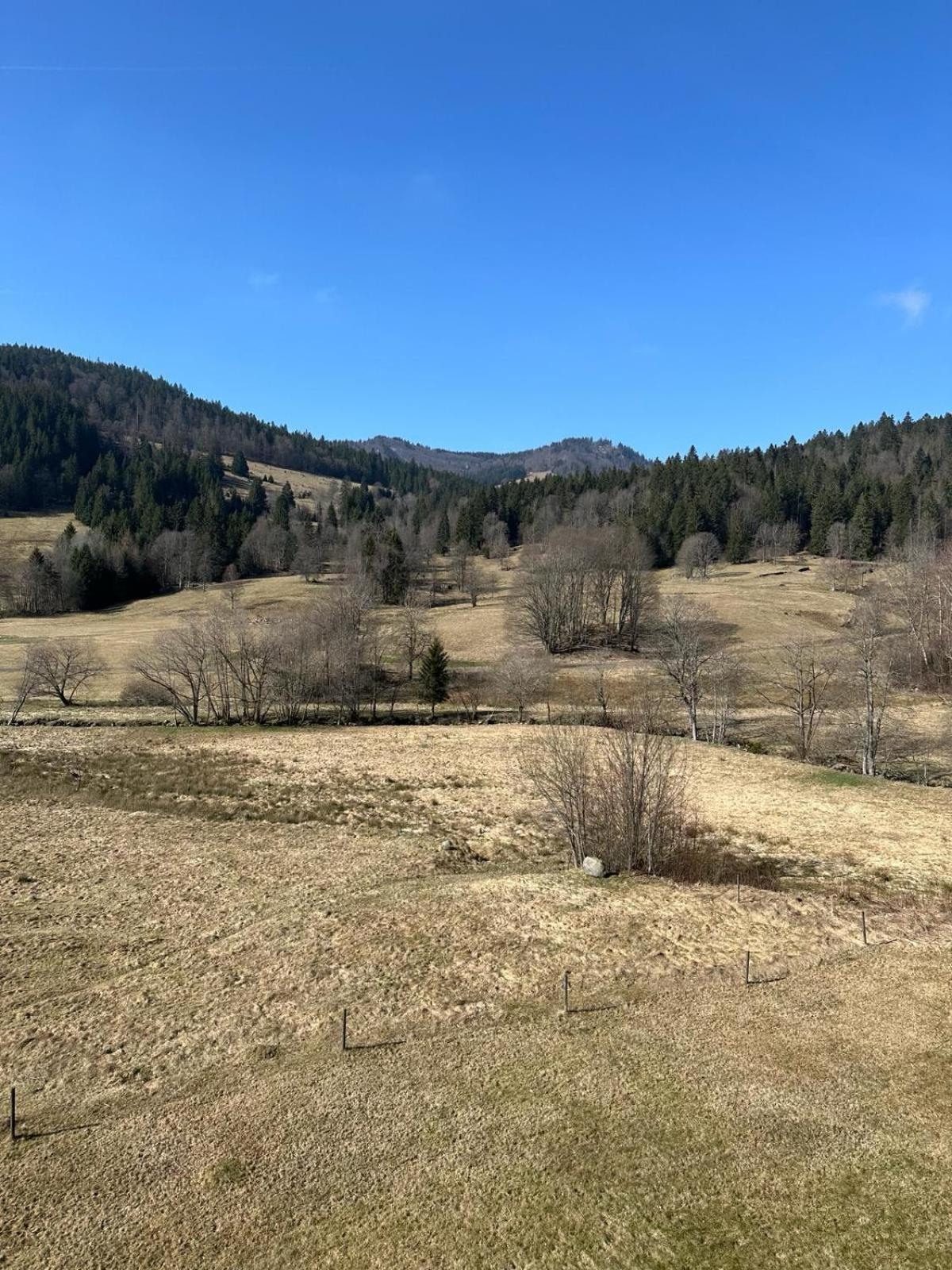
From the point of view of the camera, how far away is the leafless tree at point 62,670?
59.8 m

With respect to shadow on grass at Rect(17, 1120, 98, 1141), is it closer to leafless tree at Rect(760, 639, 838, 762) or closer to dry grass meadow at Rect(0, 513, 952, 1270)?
dry grass meadow at Rect(0, 513, 952, 1270)

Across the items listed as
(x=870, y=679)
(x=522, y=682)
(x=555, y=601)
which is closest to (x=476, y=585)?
(x=555, y=601)

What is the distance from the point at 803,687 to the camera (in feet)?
155

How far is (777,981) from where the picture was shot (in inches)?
659

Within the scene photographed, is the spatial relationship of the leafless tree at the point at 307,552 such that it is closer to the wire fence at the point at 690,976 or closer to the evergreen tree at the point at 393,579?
the evergreen tree at the point at 393,579

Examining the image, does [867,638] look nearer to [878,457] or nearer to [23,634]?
[23,634]

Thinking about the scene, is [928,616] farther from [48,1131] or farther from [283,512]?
[283,512]

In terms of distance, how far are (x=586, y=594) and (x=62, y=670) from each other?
56681 millimetres

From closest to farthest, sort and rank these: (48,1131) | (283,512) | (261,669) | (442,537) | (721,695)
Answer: (48,1131) < (261,669) < (721,695) < (442,537) < (283,512)

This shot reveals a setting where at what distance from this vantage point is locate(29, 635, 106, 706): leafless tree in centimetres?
5978

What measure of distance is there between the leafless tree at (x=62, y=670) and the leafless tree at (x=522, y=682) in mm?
36735

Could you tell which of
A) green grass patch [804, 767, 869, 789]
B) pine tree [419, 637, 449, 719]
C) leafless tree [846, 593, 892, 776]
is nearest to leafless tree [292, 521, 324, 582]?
pine tree [419, 637, 449, 719]

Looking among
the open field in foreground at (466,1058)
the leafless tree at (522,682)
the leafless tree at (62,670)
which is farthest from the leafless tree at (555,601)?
the open field in foreground at (466,1058)

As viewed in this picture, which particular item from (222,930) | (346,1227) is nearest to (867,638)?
(222,930)
